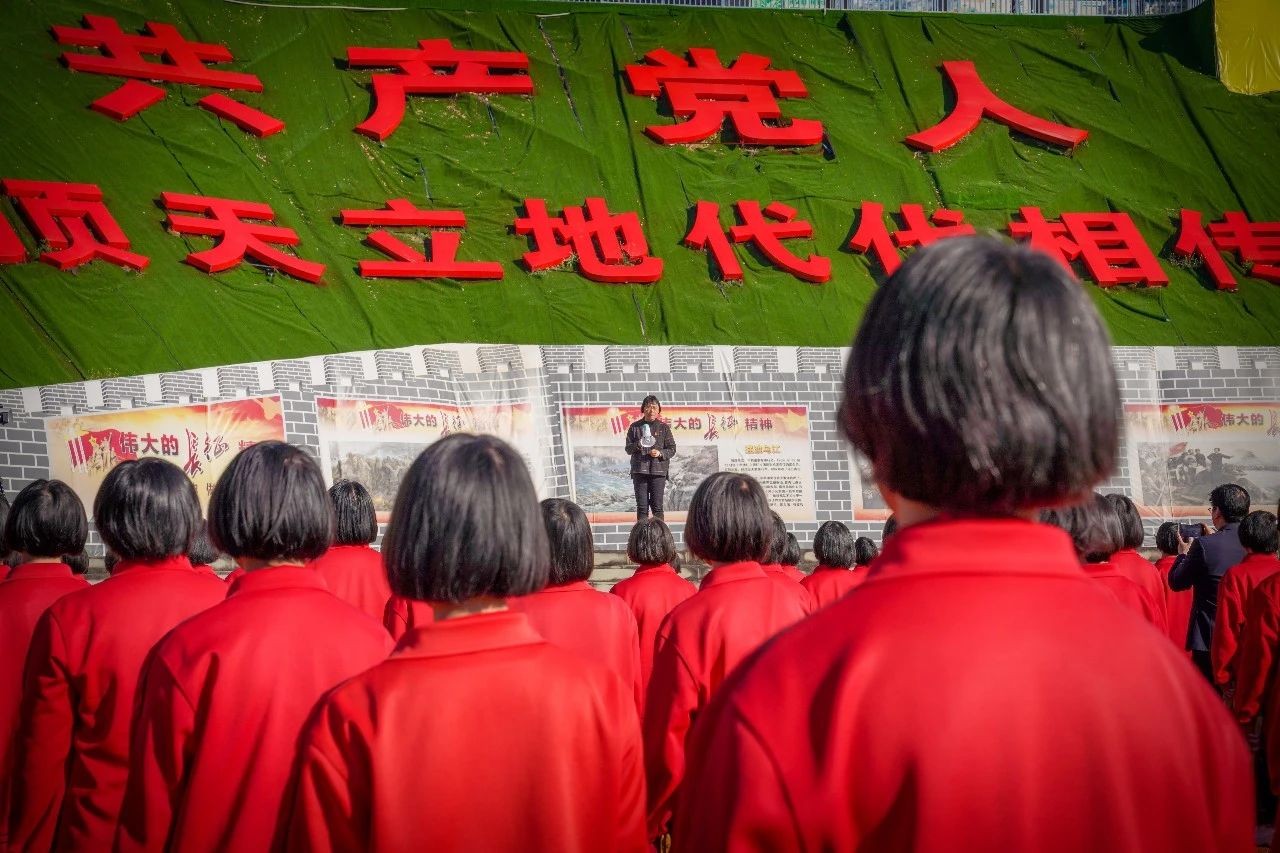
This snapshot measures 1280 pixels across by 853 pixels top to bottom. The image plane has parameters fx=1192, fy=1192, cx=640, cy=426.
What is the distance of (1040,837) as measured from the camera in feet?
3.43

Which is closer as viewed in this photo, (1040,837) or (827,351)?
(1040,837)

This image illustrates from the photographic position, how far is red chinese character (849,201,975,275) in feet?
Result: 46.8

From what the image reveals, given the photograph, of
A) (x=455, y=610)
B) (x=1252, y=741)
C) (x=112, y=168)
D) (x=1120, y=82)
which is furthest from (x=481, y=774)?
(x=1120, y=82)

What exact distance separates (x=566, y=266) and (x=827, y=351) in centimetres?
315

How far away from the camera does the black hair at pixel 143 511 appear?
10.3 ft

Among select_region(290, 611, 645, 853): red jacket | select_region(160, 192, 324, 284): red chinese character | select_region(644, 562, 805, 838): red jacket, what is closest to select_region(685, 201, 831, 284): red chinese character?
select_region(160, 192, 324, 284): red chinese character

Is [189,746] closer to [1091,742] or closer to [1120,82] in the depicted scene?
[1091,742]

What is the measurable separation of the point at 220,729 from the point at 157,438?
8710 mm

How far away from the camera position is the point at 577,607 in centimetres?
403

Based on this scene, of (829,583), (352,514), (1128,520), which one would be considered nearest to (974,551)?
(352,514)

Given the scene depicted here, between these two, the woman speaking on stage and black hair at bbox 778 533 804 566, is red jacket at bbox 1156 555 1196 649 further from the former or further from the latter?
the woman speaking on stage

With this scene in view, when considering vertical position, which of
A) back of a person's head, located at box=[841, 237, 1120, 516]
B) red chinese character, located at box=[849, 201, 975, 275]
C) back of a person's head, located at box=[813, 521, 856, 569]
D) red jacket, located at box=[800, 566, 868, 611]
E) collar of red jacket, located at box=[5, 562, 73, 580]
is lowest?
red jacket, located at box=[800, 566, 868, 611]

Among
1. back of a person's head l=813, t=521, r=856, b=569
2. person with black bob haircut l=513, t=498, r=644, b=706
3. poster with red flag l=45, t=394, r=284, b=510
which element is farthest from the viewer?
poster with red flag l=45, t=394, r=284, b=510

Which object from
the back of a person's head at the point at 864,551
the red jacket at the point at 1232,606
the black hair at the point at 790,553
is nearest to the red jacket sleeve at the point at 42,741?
the black hair at the point at 790,553
